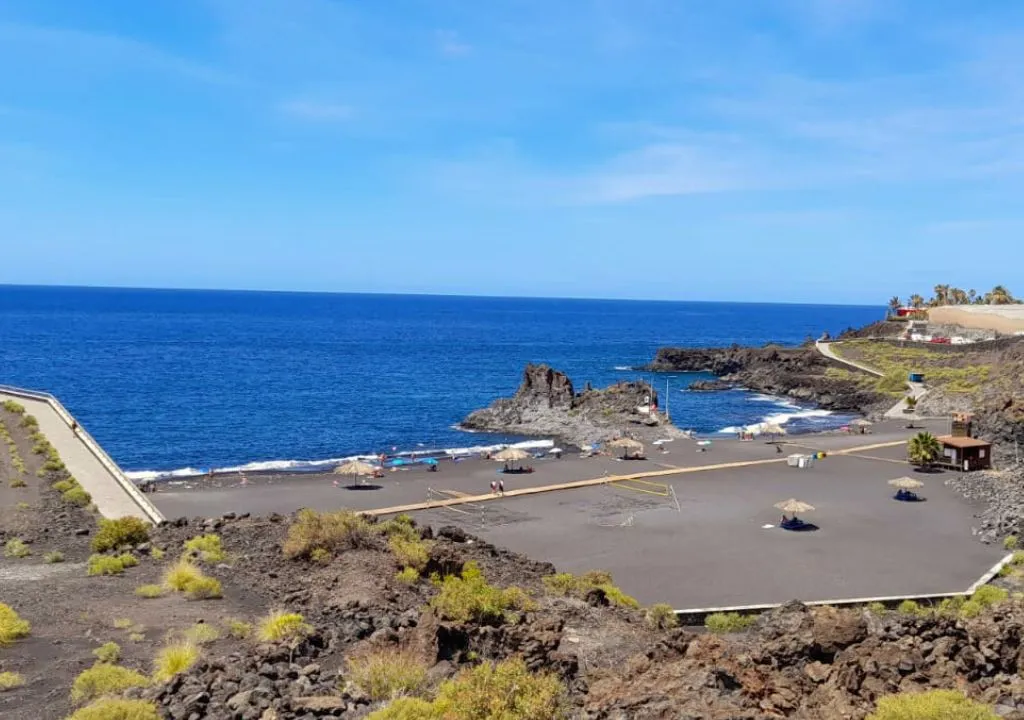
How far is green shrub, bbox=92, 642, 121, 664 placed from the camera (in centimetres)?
1426

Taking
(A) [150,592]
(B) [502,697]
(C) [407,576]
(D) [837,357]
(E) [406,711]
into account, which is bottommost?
(A) [150,592]

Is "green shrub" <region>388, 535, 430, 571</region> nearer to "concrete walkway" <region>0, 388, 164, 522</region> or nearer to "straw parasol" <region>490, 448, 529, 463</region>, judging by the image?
"concrete walkway" <region>0, 388, 164, 522</region>

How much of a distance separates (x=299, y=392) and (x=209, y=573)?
231 ft

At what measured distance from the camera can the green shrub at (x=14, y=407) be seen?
46969 mm

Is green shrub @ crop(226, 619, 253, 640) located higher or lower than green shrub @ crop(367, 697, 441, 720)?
lower

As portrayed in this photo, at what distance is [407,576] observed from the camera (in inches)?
763

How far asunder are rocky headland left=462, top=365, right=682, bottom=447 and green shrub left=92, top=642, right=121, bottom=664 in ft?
155

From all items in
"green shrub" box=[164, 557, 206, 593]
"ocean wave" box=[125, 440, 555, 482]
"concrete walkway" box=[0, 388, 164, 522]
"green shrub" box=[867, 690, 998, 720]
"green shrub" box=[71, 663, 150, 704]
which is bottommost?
"ocean wave" box=[125, 440, 555, 482]

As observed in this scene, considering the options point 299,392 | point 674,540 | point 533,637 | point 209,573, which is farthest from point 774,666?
point 299,392

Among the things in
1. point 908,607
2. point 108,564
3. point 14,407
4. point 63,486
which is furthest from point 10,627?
point 14,407

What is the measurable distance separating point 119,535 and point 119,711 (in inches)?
526

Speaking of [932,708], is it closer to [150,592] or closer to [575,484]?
[150,592]

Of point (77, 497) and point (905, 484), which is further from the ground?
point (77, 497)

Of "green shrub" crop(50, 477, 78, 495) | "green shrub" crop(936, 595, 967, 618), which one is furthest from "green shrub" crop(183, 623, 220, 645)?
"green shrub" crop(936, 595, 967, 618)
